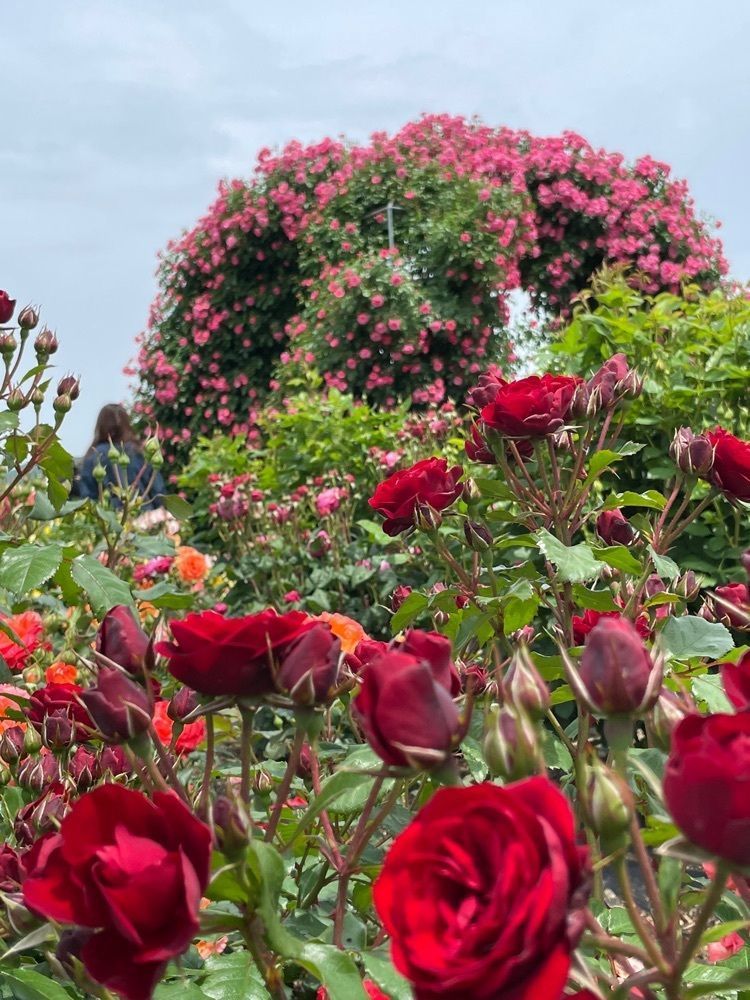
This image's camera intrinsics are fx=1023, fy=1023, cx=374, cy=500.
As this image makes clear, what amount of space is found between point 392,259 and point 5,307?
23.5 ft

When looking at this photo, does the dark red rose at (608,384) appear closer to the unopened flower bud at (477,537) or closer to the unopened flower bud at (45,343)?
the unopened flower bud at (477,537)

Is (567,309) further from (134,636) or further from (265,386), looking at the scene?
(134,636)

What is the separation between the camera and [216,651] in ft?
1.90

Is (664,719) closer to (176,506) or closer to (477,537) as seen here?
(477,537)

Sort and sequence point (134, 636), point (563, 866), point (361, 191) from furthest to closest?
point (361, 191)
point (134, 636)
point (563, 866)

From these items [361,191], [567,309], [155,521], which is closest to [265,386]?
[361,191]

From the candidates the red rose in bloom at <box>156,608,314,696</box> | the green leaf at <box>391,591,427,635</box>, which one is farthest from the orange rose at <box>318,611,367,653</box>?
the red rose in bloom at <box>156,608,314,696</box>

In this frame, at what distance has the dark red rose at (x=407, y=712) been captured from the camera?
0.47 metres

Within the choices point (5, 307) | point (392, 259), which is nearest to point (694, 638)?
point (5, 307)

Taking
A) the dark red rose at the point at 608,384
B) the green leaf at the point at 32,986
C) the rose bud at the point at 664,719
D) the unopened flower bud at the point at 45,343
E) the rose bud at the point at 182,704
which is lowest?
the green leaf at the point at 32,986

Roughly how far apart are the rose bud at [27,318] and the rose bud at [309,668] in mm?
1400

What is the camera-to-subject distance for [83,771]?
93 cm

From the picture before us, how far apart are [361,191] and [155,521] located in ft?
18.0

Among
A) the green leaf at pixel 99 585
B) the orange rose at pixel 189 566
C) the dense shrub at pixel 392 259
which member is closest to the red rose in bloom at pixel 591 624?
the green leaf at pixel 99 585
